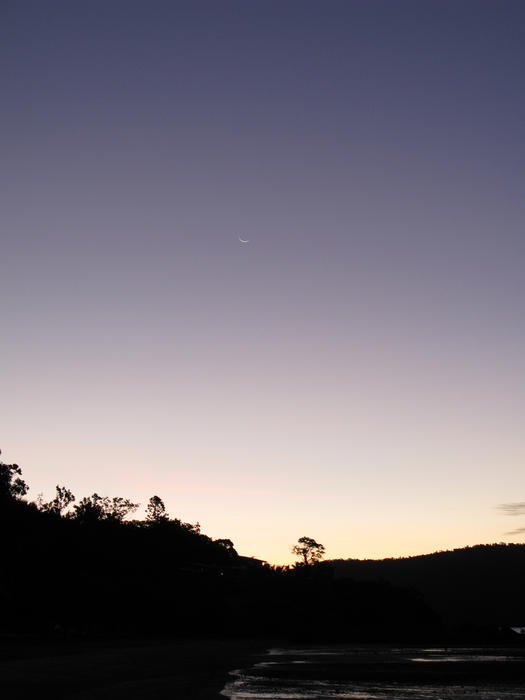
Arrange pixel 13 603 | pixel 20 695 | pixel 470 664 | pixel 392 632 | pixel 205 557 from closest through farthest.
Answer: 1. pixel 20 695
2. pixel 470 664
3. pixel 13 603
4. pixel 392 632
5. pixel 205 557

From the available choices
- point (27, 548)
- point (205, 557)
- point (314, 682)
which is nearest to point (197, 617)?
point (27, 548)

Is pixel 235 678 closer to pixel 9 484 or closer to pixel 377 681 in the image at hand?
pixel 377 681

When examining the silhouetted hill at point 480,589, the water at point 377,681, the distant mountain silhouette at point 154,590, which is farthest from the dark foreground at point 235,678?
the silhouetted hill at point 480,589

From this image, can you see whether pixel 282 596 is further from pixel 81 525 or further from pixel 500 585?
pixel 500 585

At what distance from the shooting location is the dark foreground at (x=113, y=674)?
858 inches

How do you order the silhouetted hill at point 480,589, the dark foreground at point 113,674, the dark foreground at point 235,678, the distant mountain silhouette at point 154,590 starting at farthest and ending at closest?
the silhouetted hill at point 480,589, the distant mountain silhouette at point 154,590, the dark foreground at point 235,678, the dark foreground at point 113,674

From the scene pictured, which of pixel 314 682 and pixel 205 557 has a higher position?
pixel 205 557

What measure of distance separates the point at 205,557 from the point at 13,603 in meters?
52.7

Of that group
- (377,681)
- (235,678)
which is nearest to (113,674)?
(235,678)

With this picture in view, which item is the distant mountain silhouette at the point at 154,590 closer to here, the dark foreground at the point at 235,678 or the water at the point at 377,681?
the dark foreground at the point at 235,678

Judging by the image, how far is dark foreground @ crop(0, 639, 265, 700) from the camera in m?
21.8

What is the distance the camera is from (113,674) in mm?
28781

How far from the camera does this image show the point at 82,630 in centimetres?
6412

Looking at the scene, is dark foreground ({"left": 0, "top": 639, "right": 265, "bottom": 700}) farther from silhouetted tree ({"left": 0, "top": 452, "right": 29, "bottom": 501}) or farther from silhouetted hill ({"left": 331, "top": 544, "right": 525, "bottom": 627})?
silhouetted hill ({"left": 331, "top": 544, "right": 525, "bottom": 627})
